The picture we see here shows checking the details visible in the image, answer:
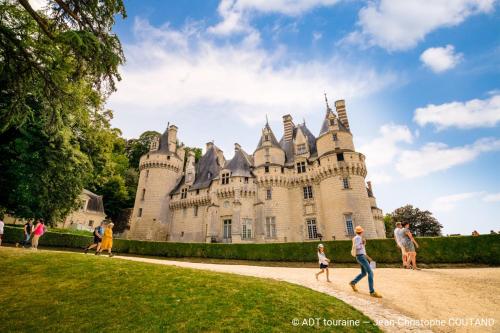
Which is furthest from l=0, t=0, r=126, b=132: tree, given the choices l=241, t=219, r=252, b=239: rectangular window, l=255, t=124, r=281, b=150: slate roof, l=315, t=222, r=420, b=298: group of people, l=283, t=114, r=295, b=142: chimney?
l=283, t=114, r=295, b=142: chimney

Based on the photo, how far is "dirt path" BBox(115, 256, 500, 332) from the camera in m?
→ 5.65

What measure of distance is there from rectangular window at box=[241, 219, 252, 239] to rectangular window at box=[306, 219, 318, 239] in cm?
654

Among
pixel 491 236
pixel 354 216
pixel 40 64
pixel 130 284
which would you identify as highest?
pixel 40 64

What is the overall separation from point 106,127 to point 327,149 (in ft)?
73.5

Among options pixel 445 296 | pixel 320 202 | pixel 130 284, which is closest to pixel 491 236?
pixel 445 296

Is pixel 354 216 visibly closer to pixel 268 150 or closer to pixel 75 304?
pixel 268 150

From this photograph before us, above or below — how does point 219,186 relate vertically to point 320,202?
above

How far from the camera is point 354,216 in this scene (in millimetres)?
23797

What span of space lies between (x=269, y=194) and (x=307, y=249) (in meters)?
12.2

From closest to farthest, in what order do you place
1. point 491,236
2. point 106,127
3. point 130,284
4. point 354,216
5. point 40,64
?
point 130,284, point 40,64, point 491,236, point 106,127, point 354,216

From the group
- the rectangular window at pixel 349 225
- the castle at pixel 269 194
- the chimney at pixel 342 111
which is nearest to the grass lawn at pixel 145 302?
the rectangular window at pixel 349 225

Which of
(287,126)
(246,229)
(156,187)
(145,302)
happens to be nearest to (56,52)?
(145,302)

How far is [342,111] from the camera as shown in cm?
3042

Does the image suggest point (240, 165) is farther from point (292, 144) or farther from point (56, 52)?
point (56, 52)
